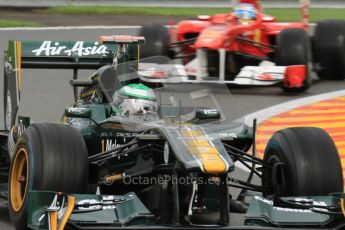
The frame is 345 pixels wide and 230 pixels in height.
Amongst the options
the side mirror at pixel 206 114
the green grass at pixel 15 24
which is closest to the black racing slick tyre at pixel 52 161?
the side mirror at pixel 206 114

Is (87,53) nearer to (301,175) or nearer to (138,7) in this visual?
(301,175)

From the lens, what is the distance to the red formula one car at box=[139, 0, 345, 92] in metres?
14.2

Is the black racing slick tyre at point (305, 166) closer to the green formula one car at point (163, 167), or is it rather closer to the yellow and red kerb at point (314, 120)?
the green formula one car at point (163, 167)

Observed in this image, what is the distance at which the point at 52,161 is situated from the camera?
658 cm

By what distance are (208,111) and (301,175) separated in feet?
2.96

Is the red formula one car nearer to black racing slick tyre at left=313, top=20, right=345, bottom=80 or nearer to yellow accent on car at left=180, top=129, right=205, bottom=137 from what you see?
black racing slick tyre at left=313, top=20, right=345, bottom=80

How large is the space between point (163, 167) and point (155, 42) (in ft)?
28.2

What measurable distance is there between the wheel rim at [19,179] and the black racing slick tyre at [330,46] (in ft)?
29.3

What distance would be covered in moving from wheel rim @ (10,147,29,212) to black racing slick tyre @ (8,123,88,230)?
0.04m

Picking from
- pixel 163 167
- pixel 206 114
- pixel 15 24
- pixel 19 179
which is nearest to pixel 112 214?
pixel 163 167

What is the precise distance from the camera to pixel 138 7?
23.5 meters

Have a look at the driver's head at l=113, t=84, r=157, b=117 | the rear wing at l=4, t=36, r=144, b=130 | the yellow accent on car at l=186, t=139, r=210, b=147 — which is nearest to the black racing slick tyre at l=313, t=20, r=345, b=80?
the rear wing at l=4, t=36, r=144, b=130

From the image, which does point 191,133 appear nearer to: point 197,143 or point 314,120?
point 197,143

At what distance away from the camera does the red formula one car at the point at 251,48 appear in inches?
560
